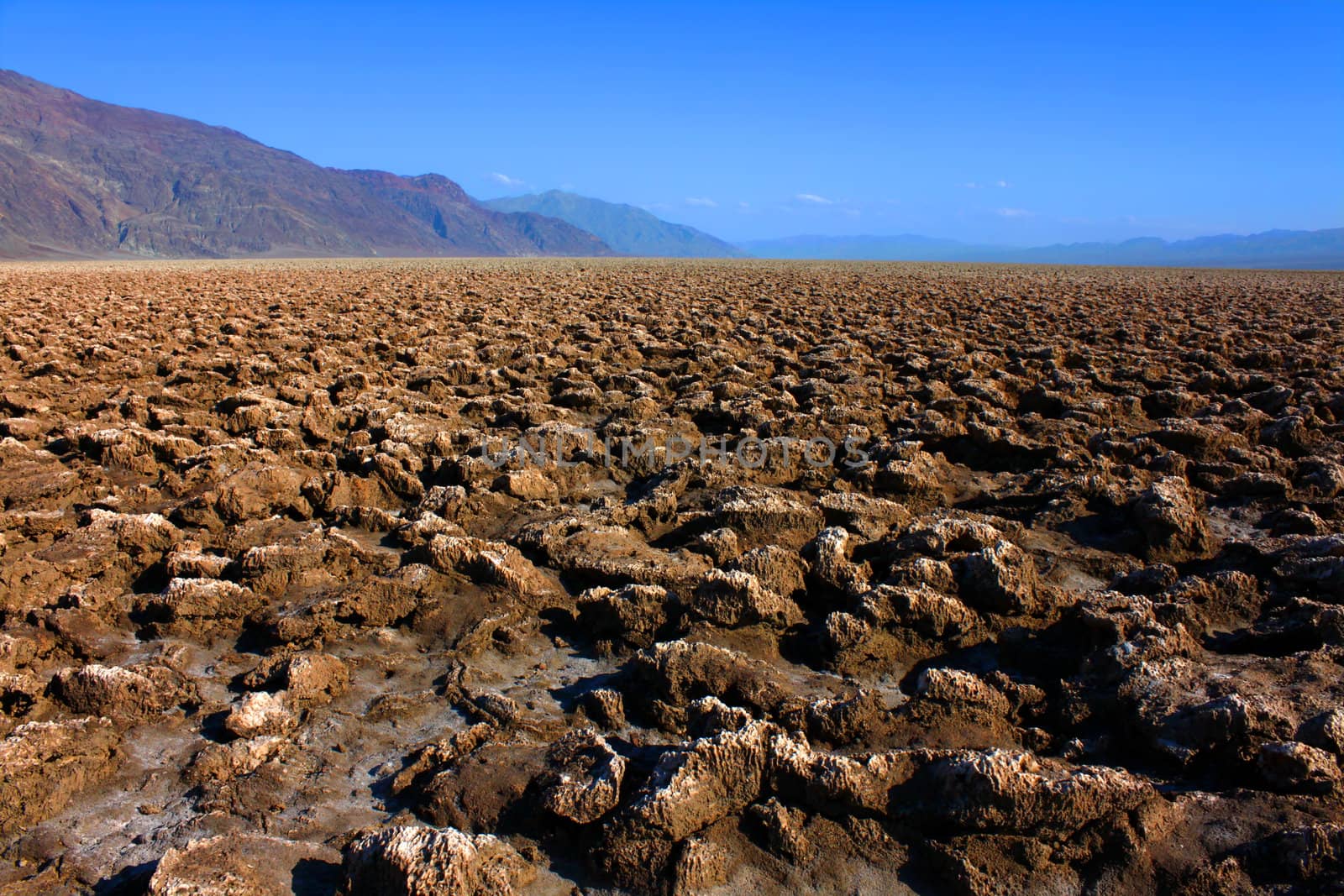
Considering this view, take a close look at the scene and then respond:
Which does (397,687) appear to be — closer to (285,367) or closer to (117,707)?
(117,707)

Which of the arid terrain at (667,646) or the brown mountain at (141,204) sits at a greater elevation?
the brown mountain at (141,204)

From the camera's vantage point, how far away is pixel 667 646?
2.70 meters

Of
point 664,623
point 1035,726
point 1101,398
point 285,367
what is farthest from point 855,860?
point 285,367

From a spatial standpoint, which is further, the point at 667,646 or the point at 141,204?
the point at 141,204

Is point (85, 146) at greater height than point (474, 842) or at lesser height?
greater

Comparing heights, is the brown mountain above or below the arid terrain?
above

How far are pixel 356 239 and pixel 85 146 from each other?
5868 cm

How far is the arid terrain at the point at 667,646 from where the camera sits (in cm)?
195

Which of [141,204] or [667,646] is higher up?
[141,204]

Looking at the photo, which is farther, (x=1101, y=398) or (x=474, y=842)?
(x=1101, y=398)

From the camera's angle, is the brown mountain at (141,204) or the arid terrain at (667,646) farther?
the brown mountain at (141,204)

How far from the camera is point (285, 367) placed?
296 inches

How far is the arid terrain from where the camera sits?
76.6 inches

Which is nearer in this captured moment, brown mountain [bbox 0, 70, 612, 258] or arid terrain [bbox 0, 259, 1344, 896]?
arid terrain [bbox 0, 259, 1344, 896]
